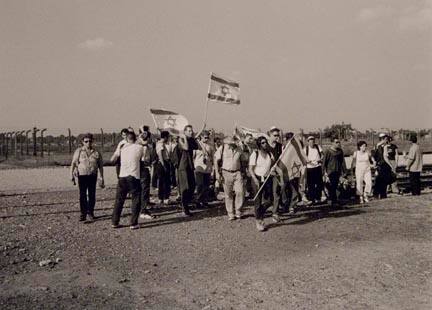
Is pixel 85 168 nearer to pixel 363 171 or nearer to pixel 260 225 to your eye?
pixel 260 225

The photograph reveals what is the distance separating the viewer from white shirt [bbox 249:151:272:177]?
30.8ft

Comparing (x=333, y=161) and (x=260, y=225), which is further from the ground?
(x=333, y=161)

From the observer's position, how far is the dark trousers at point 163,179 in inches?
471

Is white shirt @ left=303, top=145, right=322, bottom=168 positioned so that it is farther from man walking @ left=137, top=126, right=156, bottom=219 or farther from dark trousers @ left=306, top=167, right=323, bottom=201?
man walking @ left=137, top=126, right=156, bottom=219

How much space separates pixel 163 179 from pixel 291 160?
12.0ft

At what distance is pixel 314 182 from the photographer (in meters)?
12.0

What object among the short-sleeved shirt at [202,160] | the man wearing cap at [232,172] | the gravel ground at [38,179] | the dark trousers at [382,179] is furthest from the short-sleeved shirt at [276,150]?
the gravel ground at [38,179]

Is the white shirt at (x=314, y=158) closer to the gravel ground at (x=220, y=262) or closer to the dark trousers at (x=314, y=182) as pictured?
the dark trousers at (x=314, y=182)

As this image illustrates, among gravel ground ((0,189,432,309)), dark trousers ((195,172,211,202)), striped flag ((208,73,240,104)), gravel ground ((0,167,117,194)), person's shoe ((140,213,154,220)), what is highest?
striped flag ((208,73,240,104))

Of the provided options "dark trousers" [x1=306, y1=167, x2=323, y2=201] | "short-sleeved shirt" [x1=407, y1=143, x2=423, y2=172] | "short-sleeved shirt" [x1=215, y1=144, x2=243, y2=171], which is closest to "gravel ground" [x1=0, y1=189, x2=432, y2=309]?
"short-sleeved shirt" [x1=215, y1=144, x2=243, y2=171]

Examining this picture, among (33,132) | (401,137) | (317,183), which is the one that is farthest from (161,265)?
(401,137)

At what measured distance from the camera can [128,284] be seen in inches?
239

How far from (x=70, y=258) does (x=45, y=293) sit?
1526mm

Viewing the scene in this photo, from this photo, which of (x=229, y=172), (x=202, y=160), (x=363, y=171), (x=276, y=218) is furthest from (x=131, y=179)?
(x=363, y=171)
